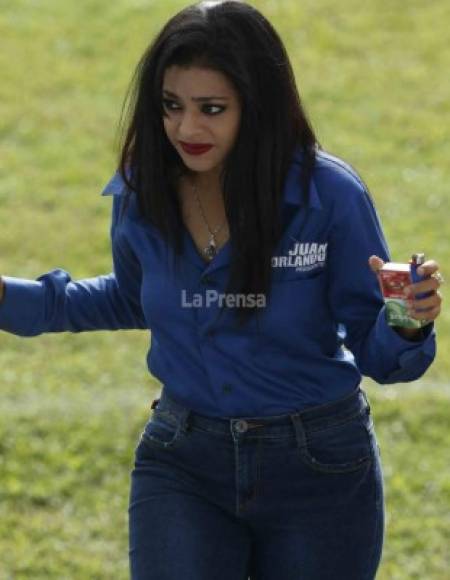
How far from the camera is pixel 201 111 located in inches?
167

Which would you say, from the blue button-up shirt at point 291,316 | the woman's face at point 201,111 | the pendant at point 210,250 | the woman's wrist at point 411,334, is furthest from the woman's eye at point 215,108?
the woman's wrist at point 411,334

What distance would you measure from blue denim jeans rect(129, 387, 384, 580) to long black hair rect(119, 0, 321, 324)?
0.28m

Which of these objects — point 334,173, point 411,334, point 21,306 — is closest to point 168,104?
point 334,173

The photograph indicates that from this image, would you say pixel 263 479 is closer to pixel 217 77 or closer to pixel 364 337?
pixel 364 337

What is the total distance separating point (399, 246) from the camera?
32.7ft

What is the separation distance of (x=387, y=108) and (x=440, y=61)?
0.92 meters

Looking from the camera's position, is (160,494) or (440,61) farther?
(440,61)

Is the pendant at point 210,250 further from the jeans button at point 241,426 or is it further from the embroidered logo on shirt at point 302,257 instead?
the jeans button at point 241,426

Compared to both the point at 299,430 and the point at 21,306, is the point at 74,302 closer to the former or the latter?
the point at 21,306

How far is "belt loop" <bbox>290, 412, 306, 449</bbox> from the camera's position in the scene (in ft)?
13.9

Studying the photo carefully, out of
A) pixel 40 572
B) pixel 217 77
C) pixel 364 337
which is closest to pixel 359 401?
pixel 364 337

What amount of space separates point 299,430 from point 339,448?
0.11m

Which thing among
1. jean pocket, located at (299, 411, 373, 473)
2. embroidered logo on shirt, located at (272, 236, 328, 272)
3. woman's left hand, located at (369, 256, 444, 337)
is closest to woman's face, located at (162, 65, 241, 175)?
embroidered logo on shirt, located at (272, 236, 328, 272)

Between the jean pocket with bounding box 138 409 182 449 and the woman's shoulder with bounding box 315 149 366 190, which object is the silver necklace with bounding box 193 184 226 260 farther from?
the jean pocket with bounding box 138 409 182 449
